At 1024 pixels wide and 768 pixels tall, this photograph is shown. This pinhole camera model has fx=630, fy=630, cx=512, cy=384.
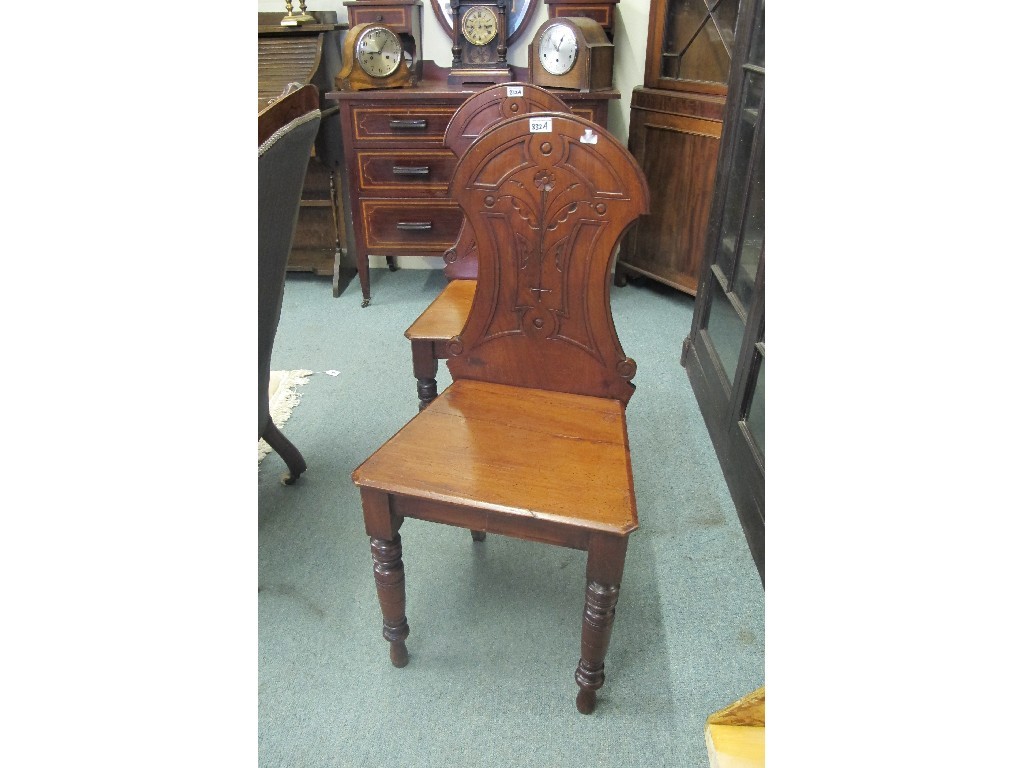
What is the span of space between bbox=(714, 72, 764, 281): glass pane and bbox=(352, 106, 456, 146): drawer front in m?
1.26

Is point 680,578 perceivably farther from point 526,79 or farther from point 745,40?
point 526,79

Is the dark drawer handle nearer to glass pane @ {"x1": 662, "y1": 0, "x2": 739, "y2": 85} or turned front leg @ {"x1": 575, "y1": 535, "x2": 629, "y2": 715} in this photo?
glass pane @ {"x1": 662, "y1": 0, "x2": 739, "y2": 85}

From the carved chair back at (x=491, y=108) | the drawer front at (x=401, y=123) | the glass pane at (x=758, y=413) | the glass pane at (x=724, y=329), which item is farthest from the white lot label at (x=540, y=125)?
the drawer front at (x=401, y=123)

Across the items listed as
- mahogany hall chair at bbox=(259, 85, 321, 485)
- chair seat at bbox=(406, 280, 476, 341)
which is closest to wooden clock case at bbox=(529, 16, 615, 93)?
chair seat at bbox=(406, 280, 476, 341)

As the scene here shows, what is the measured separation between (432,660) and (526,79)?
2.64 metres

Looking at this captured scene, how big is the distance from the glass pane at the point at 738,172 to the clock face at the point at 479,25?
1411 millimetres

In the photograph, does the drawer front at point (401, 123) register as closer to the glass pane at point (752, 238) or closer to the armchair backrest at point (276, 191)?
the armchair backrest at point (276, 191)

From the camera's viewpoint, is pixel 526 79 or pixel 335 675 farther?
pixel 526 79

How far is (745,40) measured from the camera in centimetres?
201

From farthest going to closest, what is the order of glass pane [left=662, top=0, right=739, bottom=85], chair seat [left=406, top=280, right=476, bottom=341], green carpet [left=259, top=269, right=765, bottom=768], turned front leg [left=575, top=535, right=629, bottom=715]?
glass pane [left=662, top=0, right=739, bottom=85] → chair seat [left=406, top=280, right=476, bottom=341] → green carpet [left=259, top=269, right=765, bottom=768] → turned front leg [left=575, top=535, right=629, bottom=715]

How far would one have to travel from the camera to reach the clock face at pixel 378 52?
2734 mm

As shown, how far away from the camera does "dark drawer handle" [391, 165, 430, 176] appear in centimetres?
284

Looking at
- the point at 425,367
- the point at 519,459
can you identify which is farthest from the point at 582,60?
the point at 519,459
